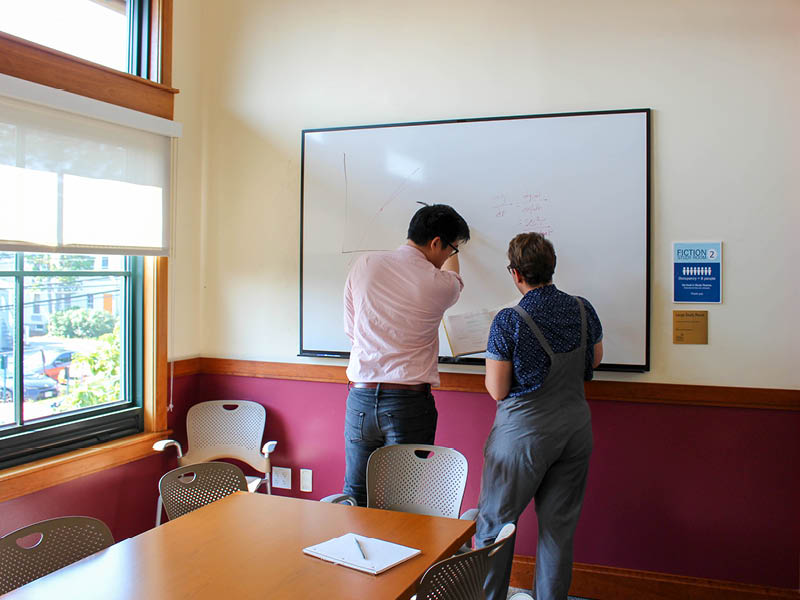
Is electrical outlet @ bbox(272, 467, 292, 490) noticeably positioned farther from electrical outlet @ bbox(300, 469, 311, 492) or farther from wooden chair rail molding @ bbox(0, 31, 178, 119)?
wooden chair rail molding @ bbox(0, 31, 178, 119)

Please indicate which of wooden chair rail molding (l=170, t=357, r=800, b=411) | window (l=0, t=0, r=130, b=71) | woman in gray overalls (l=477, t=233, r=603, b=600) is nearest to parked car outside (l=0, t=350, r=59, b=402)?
wooden chair rail molding (l=170, t=357, r=800, b=411)

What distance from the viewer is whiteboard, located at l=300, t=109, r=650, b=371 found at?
10.4 feet

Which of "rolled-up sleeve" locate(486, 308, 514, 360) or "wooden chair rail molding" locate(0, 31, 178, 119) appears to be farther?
"wooden chair rail molding" locate(0, 31, 178, 119)

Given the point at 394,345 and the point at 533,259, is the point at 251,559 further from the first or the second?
the point at 533,259

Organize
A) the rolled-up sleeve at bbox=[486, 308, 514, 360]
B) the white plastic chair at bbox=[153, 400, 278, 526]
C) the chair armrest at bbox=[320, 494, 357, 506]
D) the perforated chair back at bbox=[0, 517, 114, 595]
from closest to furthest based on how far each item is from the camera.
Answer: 1. the perforated chair back at bbox=[0, 517, 114, 595]
2. the rolled-up sleeve at bbox=[486, 308, 514, 360]
3. the chair armrest at bbox=[320, 494, 357, 506]
4. the white plastic chair at bbox=[153, 400, 278, 526]

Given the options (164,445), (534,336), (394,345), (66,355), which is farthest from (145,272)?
(534,336)

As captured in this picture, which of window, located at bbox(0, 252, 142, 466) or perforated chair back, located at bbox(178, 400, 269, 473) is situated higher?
window, located at bbox(0, 252, 142, 466)

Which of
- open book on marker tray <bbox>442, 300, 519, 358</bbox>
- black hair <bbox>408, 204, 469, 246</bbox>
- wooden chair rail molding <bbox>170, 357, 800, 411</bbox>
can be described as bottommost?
wooden chair rail molding <bbox>170, 357, 800, 411</bbox>

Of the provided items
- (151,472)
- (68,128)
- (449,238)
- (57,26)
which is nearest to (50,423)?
(151,472)

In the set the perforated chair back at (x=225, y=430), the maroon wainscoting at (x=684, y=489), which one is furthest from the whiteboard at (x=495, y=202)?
the perforated chair back at (x=225, y=430)

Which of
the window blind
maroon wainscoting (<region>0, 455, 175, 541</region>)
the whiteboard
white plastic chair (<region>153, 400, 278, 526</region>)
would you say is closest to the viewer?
the window blind

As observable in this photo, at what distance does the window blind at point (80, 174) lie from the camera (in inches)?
109

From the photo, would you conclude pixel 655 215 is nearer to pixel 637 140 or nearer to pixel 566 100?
pixel 637 140

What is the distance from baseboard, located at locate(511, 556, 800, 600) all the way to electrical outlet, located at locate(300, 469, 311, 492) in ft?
3.95
